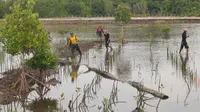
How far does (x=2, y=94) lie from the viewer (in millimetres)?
13305

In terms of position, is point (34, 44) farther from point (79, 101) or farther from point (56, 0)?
point (56, 0)

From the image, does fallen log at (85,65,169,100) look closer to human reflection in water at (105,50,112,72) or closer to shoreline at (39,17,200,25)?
human reflection in water at (105,50,112,72)

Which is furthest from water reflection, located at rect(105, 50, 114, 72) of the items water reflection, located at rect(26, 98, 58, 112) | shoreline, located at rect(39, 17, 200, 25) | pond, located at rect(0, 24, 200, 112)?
shoreline, located at rect(39, 17, 200, 25)

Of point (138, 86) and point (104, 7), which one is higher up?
point (104, 7)

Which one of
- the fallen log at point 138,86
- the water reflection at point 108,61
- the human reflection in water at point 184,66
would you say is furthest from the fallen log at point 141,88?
the human reflection in water at point 184,66

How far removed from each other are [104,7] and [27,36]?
7431 cm

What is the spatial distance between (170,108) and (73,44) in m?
11.3

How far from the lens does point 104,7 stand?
8762cm

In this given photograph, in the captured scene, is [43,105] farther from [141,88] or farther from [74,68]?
[74,68]

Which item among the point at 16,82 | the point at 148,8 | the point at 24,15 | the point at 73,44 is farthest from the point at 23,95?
the point at 148,8

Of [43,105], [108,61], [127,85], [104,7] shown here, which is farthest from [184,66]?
[104,7]

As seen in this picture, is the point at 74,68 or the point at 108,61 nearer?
the point at 74,68

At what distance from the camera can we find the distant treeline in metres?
79.4

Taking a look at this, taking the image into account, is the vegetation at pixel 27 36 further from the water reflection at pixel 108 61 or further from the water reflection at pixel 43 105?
the water reflection at pixel 108 61
